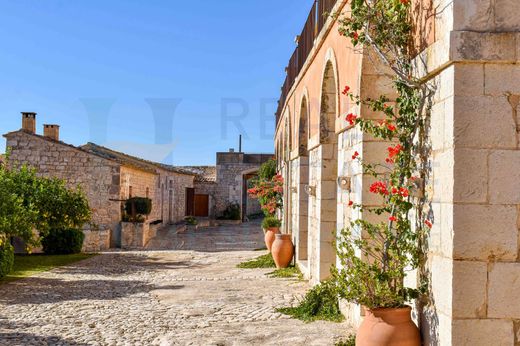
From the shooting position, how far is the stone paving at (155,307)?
5.60m

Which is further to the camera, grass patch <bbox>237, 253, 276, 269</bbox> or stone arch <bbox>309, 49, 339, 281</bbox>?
grass patch <bbox>237, 253, 276, 269</bbox>

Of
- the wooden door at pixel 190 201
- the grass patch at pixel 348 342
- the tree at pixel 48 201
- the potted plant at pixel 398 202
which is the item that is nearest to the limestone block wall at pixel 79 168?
the tree at pixel 48 201

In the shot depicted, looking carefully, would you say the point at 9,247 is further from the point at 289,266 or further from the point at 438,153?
the point at 438,153

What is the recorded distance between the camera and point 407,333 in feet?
12.4

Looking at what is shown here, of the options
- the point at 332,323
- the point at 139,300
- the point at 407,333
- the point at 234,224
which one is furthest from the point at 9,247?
the point at 234,224

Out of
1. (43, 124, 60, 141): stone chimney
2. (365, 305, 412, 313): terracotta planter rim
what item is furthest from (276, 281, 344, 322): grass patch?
(43, 124, 60, 141): stone chimney

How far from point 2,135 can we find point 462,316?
17219mm

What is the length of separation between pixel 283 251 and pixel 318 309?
13.5 feet

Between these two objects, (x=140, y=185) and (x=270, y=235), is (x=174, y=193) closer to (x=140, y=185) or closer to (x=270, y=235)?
(x=140, y=185)

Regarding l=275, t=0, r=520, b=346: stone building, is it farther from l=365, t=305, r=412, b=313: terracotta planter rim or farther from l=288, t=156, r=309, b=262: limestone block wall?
l=288, t=156, r=309, b=262: limestone block wall

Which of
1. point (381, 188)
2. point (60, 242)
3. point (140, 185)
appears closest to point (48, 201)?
point (60, 242)

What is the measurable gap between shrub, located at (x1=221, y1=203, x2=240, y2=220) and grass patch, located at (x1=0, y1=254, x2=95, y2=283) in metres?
15.9

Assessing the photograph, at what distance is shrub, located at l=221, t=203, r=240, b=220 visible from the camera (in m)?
30.0

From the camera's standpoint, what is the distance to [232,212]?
30047 millimetres
